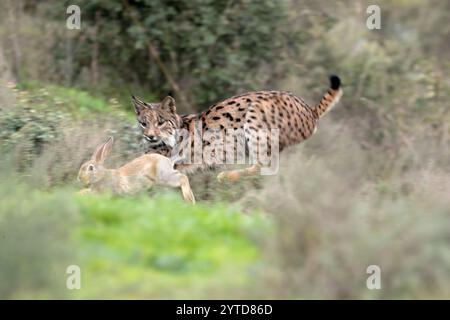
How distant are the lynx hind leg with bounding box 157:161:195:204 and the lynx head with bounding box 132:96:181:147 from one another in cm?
75

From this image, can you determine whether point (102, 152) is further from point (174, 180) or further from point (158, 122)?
point (158, 122)

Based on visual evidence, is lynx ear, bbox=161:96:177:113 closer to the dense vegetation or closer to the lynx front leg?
the dense vegetation

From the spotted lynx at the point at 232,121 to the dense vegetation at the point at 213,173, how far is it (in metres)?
0.43

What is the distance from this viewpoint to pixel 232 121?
40.4ft

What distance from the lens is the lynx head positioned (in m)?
12.1

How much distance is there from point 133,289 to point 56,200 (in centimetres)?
128

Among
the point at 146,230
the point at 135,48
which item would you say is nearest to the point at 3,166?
the point at 146,230

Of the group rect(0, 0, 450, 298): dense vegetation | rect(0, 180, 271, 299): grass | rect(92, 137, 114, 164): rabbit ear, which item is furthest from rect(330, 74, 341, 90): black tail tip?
rect(0, 180, 271, 299): grass

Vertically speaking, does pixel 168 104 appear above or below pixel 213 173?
above

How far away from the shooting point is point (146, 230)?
859 cm

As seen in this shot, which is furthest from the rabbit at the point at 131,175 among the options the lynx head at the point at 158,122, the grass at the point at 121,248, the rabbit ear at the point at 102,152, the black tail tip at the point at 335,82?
the black tail tip at the point at 335,82

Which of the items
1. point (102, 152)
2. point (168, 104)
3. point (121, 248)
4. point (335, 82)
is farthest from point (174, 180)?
point (121, 248)

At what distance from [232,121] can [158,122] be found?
35.8 inches
